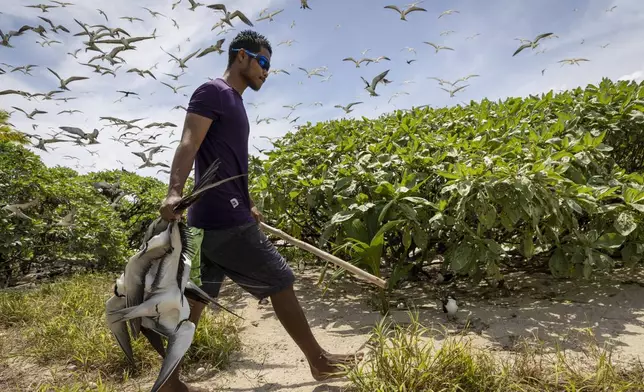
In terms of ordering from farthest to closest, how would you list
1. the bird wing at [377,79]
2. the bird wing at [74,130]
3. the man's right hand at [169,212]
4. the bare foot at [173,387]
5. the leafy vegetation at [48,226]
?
the leafy vegetation at [48,226]
the bird wing at [377,79]
the bird wing at [74,130]
the bare foot at [173,387]
the man's right hand at [169,212]

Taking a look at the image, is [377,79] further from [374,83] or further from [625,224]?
[625,224]

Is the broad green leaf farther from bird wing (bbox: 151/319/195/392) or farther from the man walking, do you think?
bird wing (bbox: 151/319/195/392)

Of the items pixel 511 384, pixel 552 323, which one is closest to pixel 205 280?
pixel 511 384

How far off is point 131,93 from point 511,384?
13.8 ft

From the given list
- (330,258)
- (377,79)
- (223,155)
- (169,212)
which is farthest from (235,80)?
(377,79)

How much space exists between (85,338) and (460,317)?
107 inches

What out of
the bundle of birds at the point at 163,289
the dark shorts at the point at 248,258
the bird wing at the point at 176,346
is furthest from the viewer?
the dark shorts at the point at 248,258

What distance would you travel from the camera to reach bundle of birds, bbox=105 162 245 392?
75.0 inches

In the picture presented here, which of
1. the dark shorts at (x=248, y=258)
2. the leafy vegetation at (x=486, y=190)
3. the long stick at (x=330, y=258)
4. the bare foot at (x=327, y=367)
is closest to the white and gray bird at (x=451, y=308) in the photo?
the leafy vegetation at (x=486, y=190)

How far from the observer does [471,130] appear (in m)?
4.28

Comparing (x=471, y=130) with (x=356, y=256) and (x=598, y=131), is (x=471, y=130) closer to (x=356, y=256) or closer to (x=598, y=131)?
(x=598, y=131)

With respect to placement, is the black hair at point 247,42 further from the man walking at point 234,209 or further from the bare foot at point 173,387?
the bare foot at point 173,387

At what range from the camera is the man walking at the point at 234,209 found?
2467 mm

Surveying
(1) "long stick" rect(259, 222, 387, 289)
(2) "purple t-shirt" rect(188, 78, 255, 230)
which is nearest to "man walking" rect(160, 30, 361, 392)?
(2) "purple t-shirt" rect(188, 78, 255, 230)
